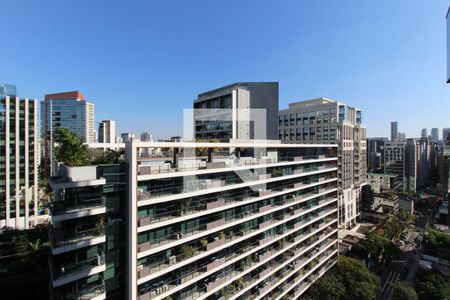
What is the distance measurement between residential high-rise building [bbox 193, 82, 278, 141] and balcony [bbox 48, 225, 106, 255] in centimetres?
1710

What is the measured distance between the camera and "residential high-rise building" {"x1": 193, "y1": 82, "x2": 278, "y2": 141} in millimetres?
25984

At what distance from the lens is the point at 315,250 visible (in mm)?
21328

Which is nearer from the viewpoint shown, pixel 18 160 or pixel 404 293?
pixel 404 293

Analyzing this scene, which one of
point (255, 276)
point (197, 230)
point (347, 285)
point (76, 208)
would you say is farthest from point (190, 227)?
point (347, 285)

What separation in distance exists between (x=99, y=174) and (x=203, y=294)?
839cm

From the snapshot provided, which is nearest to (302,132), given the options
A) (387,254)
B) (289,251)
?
(387,254)

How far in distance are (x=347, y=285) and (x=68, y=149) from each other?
2454 cm

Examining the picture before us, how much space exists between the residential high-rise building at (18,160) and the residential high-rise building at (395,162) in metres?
86.2

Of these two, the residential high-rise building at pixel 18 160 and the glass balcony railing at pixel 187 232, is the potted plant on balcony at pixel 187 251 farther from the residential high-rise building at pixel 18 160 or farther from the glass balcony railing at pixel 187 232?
the residential high-rise building at pixel 18 160

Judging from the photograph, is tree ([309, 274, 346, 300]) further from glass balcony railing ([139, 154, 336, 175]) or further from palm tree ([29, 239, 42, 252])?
palm tree ([29, 239, 42, 252])

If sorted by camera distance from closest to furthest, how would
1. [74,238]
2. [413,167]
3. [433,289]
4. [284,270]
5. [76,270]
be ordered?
1. [76,270]
2. [74,238]
3. [284,270]
4. [433,289]
5. [413,167]

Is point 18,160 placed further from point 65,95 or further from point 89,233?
point 65,95

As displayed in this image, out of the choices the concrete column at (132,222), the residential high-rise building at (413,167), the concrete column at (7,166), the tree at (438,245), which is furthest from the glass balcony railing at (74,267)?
the residential high-rise building at (413,167)

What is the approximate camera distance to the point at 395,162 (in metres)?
72.8
